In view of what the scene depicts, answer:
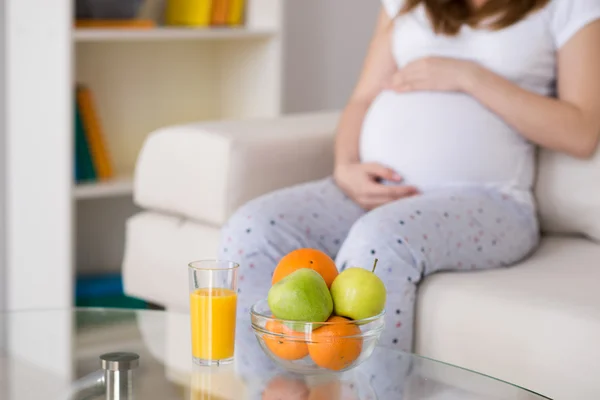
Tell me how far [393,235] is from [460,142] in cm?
30

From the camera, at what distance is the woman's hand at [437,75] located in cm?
164

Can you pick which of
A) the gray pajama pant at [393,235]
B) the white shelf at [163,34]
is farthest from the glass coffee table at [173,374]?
the white shelf at [163,34]

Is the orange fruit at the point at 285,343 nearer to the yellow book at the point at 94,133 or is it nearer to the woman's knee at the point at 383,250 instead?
the woman's knee at the point at 383,250

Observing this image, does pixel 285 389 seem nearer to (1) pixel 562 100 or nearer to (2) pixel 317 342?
(2) pixel 317 342

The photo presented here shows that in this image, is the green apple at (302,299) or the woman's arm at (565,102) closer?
the green apple at (302,299)

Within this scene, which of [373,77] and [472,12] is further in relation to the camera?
[373,77]

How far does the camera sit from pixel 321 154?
1880mm

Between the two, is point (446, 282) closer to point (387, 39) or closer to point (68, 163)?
point (387, 39)

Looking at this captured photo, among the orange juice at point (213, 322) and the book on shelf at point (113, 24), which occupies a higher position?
the book on shelf at point (113, 24)

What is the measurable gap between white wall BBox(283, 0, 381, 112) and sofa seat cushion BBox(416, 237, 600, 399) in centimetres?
172

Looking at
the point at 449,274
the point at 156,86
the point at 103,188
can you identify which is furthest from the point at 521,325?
the point at 156,86

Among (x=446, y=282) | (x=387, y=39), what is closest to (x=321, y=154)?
(x=387, y=39)

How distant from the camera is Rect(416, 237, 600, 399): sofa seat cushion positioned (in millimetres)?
1250

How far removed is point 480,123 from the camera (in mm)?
1633
